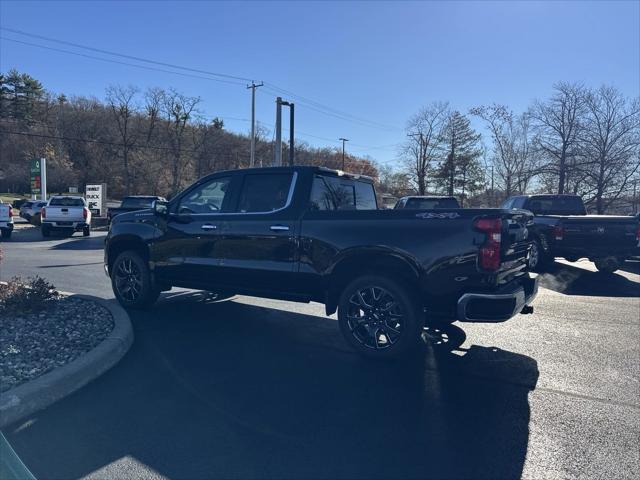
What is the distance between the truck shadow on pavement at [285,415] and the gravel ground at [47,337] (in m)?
0.43

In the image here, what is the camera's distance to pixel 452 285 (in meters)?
4.51

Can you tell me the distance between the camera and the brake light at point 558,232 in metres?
11.1

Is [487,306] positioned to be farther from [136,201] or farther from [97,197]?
[97,197]

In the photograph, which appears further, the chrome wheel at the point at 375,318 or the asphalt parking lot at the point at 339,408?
the chrome wheel at the point at 375,318

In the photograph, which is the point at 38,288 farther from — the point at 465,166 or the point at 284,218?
the point at 465,166

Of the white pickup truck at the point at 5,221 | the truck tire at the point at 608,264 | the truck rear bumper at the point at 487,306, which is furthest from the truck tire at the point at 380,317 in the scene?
the white pickup truck at the point at 5,221

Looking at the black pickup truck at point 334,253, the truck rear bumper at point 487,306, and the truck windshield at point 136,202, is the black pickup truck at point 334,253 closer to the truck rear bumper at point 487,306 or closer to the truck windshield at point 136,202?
the truck rear bumper at point 487,306

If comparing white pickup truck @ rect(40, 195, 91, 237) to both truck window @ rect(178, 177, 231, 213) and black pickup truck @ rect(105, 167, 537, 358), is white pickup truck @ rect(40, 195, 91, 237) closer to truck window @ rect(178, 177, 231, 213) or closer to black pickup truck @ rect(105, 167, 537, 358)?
black pickup truck @ rect(105, 167, 537, 358)

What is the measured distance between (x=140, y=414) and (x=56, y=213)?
63.3ft

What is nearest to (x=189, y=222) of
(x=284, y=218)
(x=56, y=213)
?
(x=284, y=218)

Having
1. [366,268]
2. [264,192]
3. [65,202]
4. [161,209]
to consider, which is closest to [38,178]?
[65,202]

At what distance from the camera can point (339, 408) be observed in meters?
3.80

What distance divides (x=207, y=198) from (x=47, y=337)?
2463mm

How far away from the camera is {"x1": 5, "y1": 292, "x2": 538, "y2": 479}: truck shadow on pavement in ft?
9.79
